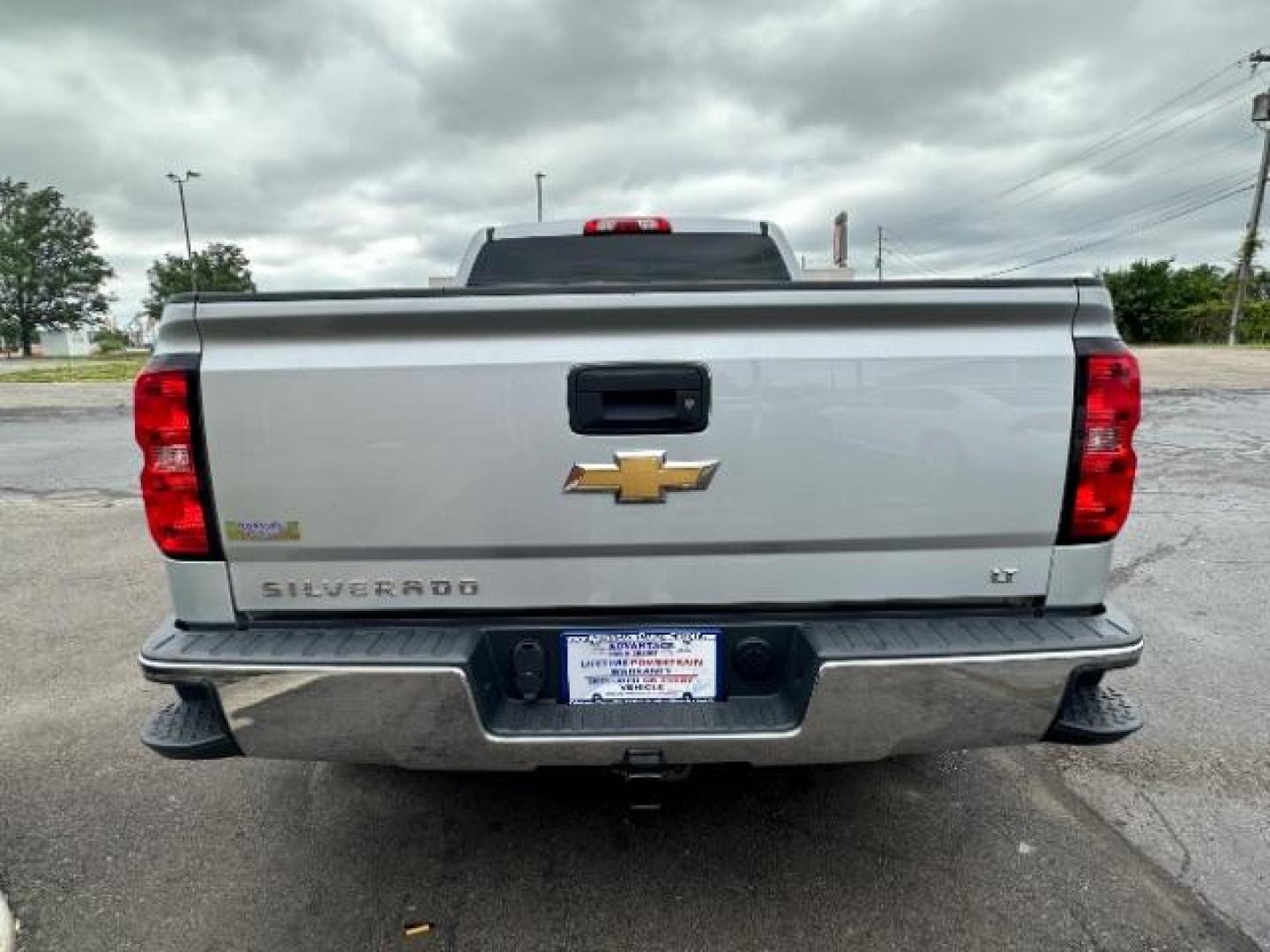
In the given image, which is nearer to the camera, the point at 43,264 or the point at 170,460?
the point at 170,460

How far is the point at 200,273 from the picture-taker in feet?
170

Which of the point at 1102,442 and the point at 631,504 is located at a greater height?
the point at 1102,442

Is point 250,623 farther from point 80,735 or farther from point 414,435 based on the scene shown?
point 80,735

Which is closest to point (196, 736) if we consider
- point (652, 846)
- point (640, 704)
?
point (640, 704)

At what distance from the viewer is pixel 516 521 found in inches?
73.4

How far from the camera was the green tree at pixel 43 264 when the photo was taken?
6191 centimetres

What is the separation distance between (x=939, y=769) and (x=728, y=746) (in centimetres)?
142

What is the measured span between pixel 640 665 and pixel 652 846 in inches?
33.9

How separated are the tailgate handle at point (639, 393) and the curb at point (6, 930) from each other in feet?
6.92

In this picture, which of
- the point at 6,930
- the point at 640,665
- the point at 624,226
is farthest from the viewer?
the point at 624,226

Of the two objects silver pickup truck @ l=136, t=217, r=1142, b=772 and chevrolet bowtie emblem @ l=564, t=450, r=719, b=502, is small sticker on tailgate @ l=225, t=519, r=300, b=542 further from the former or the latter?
chevrolet bowtie emblem @ l=564, t=450, r=719, b=502

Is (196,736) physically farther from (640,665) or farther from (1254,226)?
(1254,226)

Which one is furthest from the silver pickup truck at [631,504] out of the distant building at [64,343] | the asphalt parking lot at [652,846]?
the distant building at [64,343]

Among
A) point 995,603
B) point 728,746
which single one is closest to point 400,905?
point 728,746
